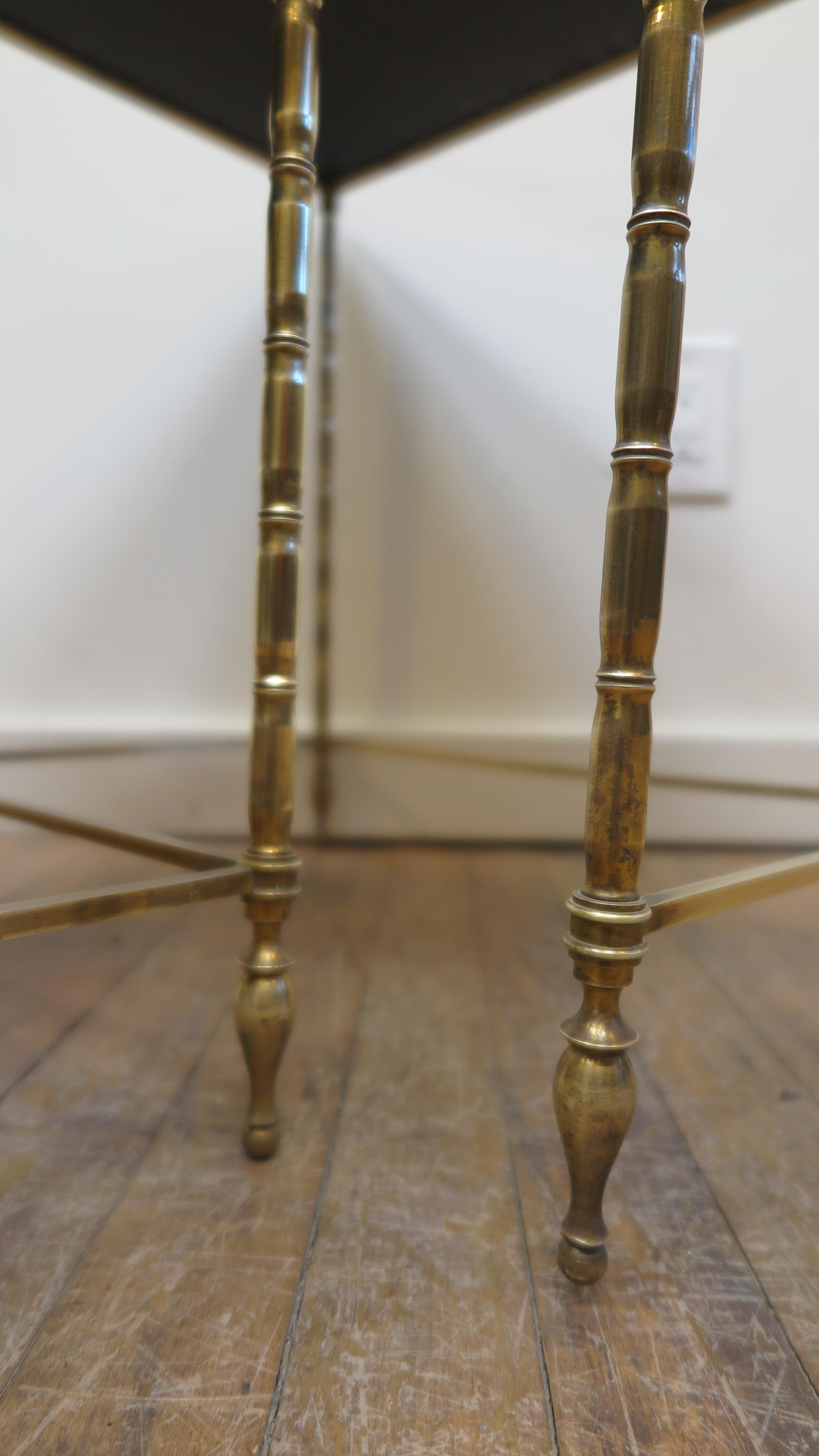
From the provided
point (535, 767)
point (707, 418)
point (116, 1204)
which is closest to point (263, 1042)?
point (116, 1204)

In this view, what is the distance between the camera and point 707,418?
59.8 inches

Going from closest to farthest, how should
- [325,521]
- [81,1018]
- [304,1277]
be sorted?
[304,1277]
[81,1018]
[325,521]

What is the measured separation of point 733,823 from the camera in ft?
5.17

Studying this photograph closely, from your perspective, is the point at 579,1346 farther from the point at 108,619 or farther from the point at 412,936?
the point at 108,619

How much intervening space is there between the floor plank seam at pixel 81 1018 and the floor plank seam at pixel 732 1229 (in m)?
0.49

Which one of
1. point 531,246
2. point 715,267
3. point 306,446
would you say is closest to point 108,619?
point 306,446

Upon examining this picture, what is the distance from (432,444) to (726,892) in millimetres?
1163

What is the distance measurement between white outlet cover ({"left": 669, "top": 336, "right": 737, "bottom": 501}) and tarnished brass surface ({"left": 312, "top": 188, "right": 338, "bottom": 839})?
1.85 ft

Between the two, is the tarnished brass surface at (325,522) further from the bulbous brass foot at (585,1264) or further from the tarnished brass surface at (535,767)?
the bulbous brass foot at (585,1264)

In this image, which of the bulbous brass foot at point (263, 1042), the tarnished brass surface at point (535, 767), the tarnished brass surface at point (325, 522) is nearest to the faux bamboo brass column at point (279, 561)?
the bulbous brass foot at point (263, 1042)

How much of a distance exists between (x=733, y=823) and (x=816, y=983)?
600mm

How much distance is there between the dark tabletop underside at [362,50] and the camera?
0.85 meters

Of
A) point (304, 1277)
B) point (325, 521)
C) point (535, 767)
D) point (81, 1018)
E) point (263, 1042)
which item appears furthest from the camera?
point (325, 521)

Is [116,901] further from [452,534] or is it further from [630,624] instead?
[452,534]
